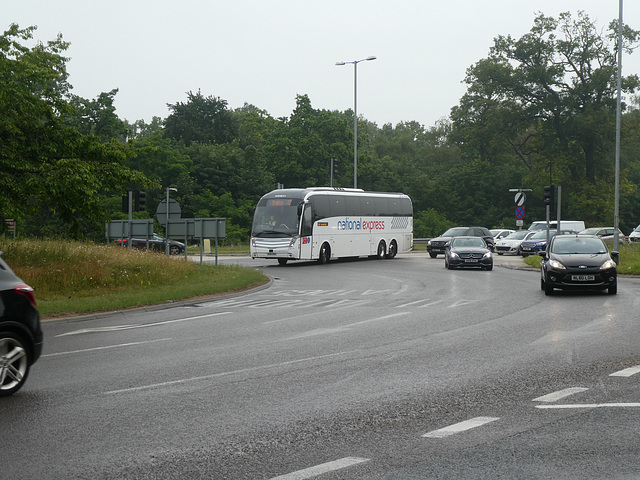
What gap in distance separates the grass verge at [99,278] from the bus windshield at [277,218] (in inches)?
453

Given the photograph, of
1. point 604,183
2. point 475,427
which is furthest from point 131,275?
point 604,183

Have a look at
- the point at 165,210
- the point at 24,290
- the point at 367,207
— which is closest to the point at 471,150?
the point at 367,207

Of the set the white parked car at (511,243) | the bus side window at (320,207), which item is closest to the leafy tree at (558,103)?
the white parked car at (511,243)

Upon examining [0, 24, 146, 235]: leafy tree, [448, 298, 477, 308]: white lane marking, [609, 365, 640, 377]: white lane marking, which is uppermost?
[0, 24, 146, 235]: leafy tree

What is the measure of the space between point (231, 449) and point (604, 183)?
73.8 m

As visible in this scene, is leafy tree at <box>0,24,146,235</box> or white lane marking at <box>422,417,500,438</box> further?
leafy tree at <box>0,24,146,235</box>

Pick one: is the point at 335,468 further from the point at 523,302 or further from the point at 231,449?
the point at 523,302

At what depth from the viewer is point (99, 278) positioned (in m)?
21.1

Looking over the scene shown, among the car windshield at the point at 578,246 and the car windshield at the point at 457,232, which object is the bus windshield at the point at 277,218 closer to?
the car windshield at the point at 457,232

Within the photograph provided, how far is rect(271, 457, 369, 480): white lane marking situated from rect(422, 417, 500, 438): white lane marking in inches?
35.1

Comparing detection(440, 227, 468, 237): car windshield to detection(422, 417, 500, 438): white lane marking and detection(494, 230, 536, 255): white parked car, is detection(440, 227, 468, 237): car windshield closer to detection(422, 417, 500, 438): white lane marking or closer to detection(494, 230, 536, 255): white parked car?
detection(494, 230, 536, 255): white parked car

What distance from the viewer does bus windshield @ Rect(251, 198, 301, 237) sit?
37.6m

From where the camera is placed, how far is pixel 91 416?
6.95m

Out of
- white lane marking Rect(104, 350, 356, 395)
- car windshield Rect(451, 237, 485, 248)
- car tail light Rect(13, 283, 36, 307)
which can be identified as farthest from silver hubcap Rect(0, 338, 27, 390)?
car windshield Rect(451, 237, 485, 248)
